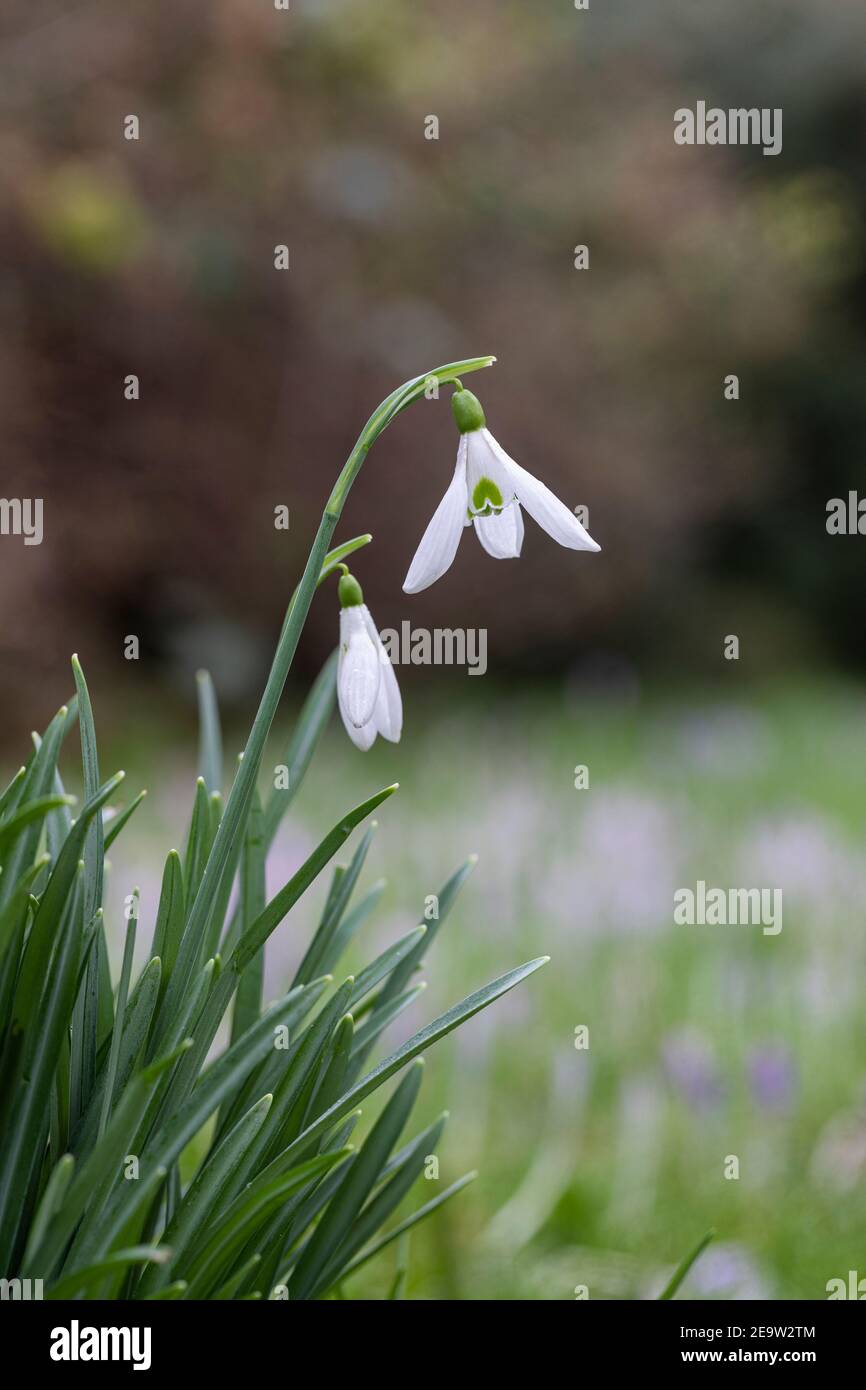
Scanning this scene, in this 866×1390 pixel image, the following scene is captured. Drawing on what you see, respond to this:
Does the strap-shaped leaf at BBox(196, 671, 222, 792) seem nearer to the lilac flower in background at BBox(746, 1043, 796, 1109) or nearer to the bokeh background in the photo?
the bokeh background

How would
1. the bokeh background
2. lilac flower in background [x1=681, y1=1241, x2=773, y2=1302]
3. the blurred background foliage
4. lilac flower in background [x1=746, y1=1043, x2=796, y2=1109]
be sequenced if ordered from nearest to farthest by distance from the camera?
1. lilac flower in background [x1=681, y1=1241, x2=773, y2=1302]
2. lilac flower in background [x1=746, y1=1043, x2=796, y2=1109]
3. the bokeh background
4. the blurred background foliage

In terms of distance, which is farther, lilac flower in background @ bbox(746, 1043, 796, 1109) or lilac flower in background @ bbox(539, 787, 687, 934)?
lilac flower in background @ bbox(539, 787, 687, 934)

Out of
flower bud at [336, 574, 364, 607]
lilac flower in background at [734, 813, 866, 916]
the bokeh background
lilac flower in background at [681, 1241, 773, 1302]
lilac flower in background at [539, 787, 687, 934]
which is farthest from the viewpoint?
lilac flower in background at [734, 813, 866, 916]

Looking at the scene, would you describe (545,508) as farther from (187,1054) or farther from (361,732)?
(187,1054)

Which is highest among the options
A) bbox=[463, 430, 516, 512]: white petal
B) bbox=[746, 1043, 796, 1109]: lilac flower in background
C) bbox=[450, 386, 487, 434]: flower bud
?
bbox=[450, 386, 487, 434]: flower bud

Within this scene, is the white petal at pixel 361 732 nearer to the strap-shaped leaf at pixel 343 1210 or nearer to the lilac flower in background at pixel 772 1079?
the strap-shaped leaf at pixel 343 1210

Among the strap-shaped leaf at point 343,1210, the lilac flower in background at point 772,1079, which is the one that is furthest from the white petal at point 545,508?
the lilac flower in background at point 772,1079

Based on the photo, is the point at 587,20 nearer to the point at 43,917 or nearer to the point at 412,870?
the point at 412,870

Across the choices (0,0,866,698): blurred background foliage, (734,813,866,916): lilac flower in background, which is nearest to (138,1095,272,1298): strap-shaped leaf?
(734,813,866,916): lilac flower in background
